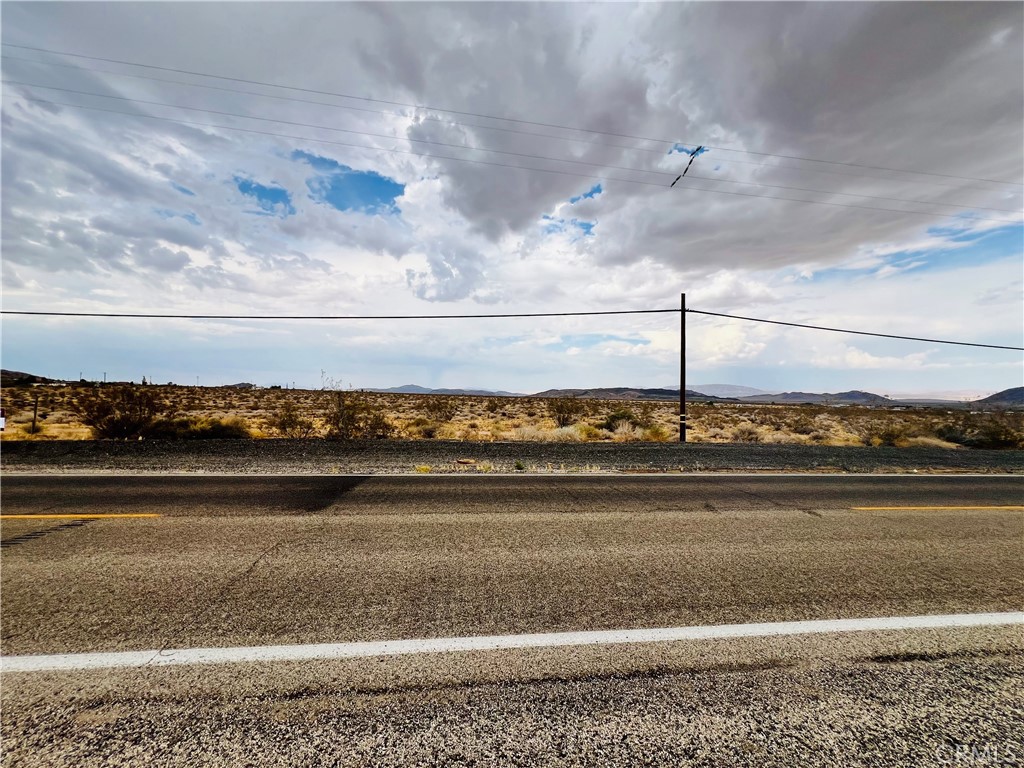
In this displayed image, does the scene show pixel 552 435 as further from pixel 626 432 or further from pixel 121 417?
pixel 121 417

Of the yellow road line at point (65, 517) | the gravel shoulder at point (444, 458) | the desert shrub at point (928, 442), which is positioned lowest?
the desert shrub at point (928, 442)

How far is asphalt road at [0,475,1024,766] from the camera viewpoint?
2.07 meters

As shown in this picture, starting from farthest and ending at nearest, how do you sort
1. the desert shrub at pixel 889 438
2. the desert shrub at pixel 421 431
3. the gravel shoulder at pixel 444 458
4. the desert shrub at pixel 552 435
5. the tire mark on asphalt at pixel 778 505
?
the desert shrub at pixel 889 438, the desert shrub at pixel 421 431, the desert shrub at pixel 552 435, the gravel shoulder at pixel 444 458, the tire mark on asphalt at pixel 778 505

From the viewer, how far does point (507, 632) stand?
299 cm

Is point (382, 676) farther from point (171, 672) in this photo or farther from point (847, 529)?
point (847, 529)

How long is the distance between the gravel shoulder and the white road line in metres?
6.30

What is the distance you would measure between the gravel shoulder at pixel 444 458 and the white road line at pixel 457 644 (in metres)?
6.30

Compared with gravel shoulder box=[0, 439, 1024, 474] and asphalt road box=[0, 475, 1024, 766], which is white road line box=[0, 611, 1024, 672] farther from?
gravel shoulder box=[0, 439, 1024, 474]

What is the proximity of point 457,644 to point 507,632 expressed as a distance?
1.11 feet

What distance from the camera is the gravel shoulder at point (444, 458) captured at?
30.6ft

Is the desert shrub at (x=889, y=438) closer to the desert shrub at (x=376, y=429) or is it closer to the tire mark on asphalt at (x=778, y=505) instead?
the tire mark on asphalt at (x=778, y=505)

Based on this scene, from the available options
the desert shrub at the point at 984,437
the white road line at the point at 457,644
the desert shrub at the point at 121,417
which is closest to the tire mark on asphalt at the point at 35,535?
the white road line at the point at 457,644

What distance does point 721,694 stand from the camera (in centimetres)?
240

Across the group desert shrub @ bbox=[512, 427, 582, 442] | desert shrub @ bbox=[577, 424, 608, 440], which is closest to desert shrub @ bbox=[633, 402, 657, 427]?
desert shrub @ bbox=[577, 424, 608, 440]
